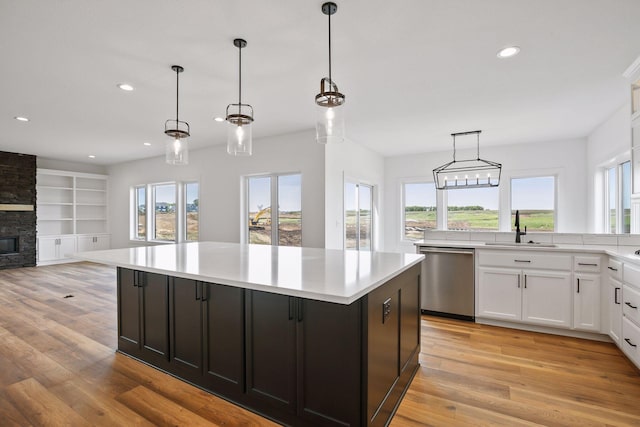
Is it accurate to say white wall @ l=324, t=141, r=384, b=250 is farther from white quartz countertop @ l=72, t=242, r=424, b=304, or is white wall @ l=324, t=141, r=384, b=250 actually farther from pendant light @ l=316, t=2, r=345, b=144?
pendant light @ l=316, t=2, r=345, b=144

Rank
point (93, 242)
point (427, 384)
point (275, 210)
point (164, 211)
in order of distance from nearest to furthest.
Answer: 1. point (427, 384)
2. point (275, 210)
3. point (164, 211)
4. point (93, 242)

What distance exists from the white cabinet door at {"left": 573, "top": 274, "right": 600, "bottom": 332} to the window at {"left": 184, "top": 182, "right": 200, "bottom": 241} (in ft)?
20.3

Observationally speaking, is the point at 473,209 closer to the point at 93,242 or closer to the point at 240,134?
the point at 240,134

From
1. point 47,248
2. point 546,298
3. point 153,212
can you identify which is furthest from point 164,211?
point 546,298

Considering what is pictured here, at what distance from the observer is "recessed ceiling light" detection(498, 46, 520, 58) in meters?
2.50

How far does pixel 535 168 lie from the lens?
564 cm

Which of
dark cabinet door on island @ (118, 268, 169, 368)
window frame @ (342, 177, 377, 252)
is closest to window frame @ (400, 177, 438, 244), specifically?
window frame @ (342, 177, 377, 252)

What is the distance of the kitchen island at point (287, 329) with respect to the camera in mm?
1605

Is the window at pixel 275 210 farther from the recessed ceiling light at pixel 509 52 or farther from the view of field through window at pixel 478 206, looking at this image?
the recessed ceiling light at pixel 509 52

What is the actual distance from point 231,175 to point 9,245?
5455 mm

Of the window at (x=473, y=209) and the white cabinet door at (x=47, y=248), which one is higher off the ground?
the window at (x=473, y=209)

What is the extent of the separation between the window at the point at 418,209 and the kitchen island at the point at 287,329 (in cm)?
439

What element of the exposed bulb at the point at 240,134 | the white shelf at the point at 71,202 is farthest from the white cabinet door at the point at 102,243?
the exposed bulb at the point at 240,134

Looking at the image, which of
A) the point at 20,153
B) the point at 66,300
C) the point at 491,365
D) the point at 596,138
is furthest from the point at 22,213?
the point at 596,138
